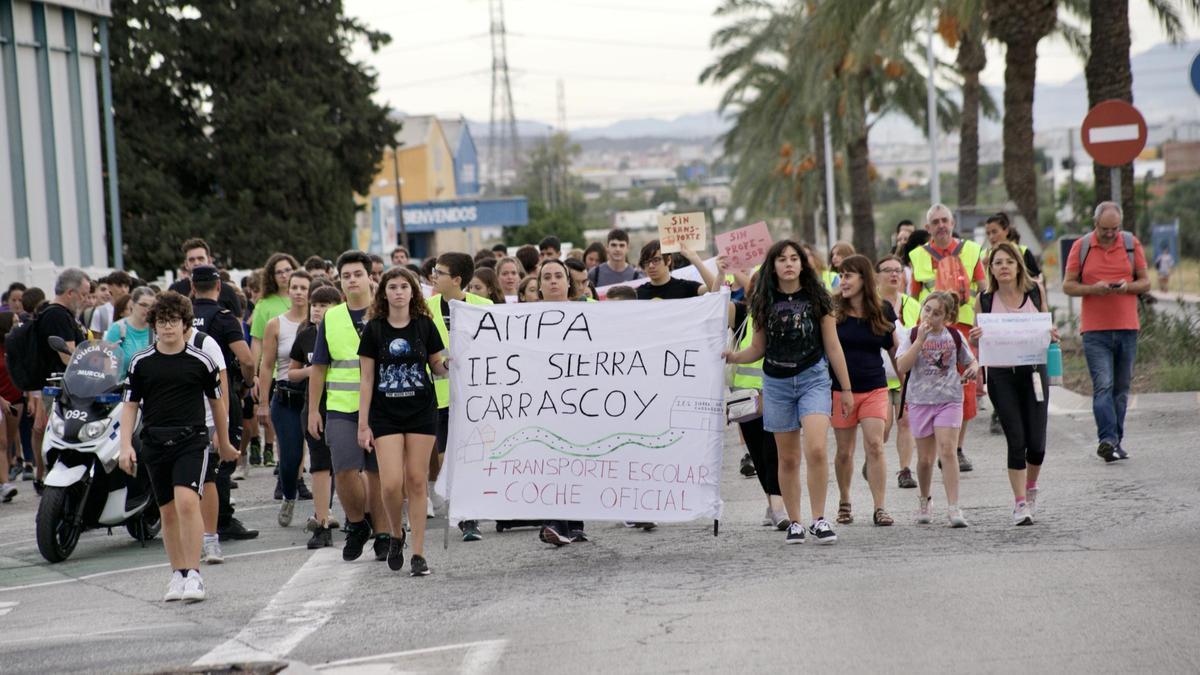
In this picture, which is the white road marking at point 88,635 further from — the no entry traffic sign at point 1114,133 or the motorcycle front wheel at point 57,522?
the no entry traffic sign at point 1114,133

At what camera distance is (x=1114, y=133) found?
16938 millimetres

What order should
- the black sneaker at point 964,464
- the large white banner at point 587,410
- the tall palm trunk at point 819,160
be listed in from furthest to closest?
the tall palm trunk at point 819,160 < the black sneaker at point 964,464 < the large white banner at point 587,410

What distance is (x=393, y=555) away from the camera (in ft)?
31.7

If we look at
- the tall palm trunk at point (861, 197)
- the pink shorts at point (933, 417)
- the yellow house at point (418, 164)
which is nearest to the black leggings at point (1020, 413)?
the pink shorts at point (933, 417)

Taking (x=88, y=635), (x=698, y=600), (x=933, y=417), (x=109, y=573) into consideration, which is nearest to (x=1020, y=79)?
(x=933, y=417)

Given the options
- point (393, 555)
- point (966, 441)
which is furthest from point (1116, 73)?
point (393, 555)

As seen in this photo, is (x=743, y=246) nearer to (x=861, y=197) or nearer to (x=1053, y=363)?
(x=1053, y=363)

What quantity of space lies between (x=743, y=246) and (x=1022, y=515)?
9.97 ft

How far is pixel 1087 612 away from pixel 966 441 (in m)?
7.63

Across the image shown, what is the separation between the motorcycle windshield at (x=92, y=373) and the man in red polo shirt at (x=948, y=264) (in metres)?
6.67

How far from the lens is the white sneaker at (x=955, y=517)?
33.2 feet

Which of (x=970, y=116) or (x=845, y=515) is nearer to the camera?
(x=845, y=515)

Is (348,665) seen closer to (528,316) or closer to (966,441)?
(528,316)

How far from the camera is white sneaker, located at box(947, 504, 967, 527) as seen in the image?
1013 cm
